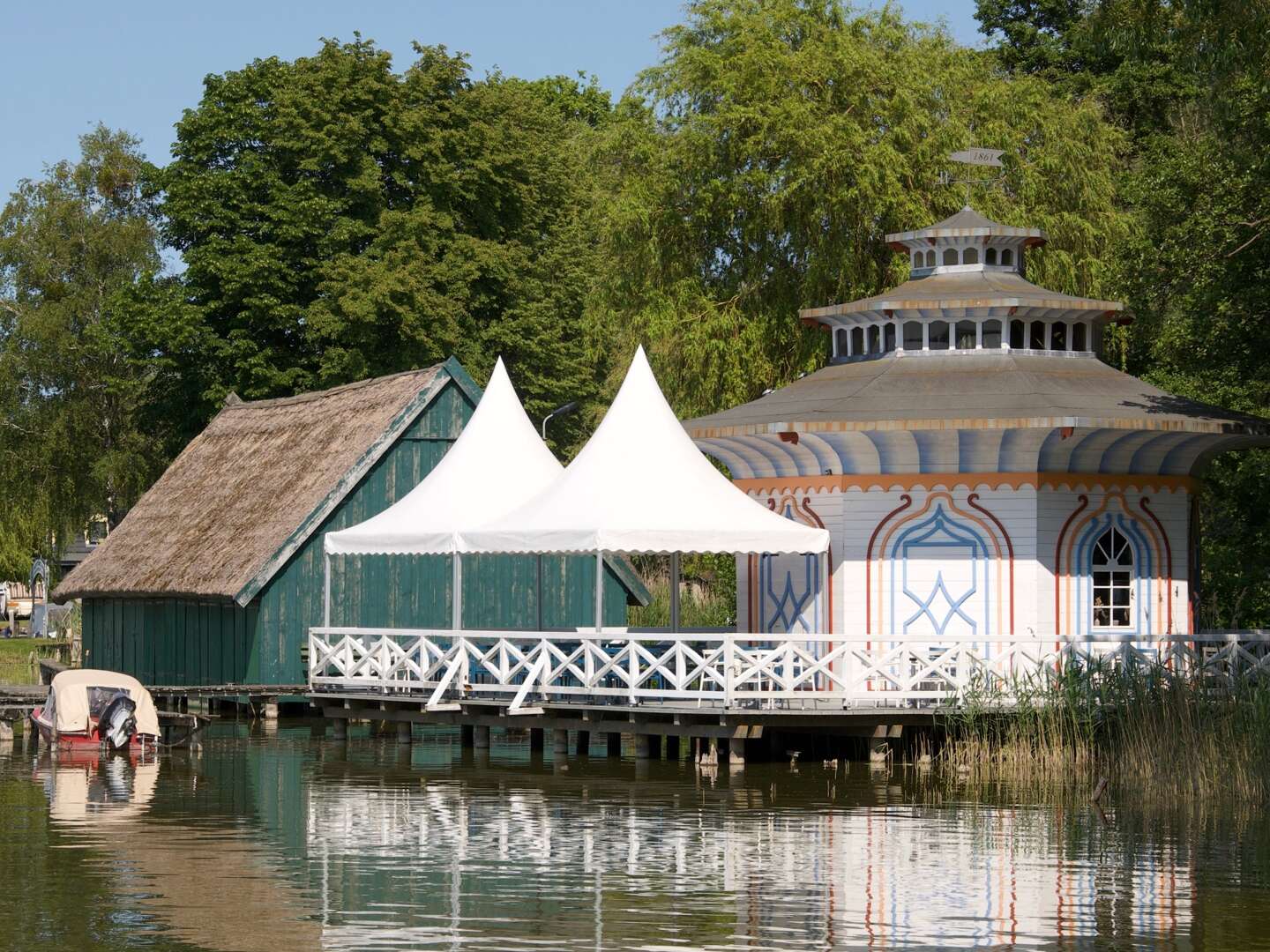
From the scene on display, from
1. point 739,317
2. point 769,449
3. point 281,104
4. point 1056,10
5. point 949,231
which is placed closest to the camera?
point 769,449

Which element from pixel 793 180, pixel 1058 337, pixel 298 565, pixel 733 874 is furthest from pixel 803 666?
pixel 793 180

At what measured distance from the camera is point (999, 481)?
3030cm

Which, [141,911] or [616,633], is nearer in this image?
[141,911]

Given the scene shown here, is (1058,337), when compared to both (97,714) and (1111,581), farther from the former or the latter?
(97,714)

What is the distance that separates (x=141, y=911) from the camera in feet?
55.1

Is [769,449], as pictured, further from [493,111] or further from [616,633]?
[493,111]

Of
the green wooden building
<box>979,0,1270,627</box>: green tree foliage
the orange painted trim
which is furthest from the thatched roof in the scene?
<box>979,0,1270,627</box>: green tree foliage

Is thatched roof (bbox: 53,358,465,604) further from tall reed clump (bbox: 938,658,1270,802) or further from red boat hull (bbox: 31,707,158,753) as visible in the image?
tall reed clump (bbox: 938,658,1270,802)

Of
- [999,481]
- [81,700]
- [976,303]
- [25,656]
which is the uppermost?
[976,303]

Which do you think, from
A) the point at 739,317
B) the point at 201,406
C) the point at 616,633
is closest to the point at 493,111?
the point at 201,406

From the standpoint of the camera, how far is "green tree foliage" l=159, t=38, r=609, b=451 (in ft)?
169

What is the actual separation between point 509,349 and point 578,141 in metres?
5.71

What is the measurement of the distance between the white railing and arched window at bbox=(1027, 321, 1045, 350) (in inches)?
212

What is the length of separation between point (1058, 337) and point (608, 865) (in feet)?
54.8
